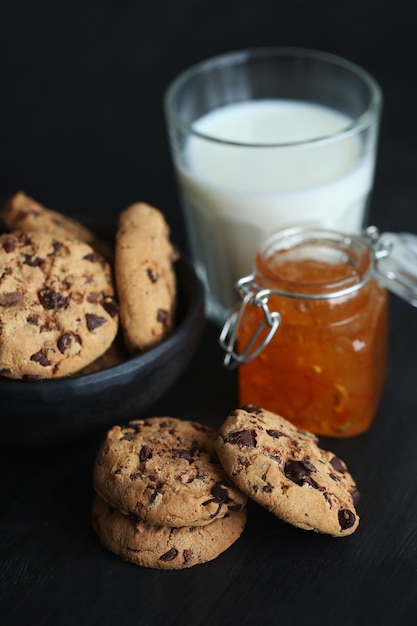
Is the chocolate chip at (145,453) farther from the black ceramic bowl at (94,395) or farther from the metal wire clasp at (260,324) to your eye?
the metal wire clasp at (260,324)

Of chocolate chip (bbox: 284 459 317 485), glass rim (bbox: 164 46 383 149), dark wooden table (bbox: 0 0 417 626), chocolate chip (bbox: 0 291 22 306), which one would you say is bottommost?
dark wooden table (bbox: 0 0 417 626)

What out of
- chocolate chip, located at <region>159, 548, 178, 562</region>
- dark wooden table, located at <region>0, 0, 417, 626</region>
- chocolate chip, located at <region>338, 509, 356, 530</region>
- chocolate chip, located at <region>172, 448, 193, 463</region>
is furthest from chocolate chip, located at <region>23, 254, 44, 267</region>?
chocolate chip, located at <region>338, 509, 356, 530</region>

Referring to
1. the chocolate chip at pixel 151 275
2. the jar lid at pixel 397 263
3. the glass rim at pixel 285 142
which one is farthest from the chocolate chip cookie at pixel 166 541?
the glass rim at pixel 285 142

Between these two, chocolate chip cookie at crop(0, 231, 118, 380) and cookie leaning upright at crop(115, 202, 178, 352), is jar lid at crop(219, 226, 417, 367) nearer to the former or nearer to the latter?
cookie leaning upright at crop(115, 202, 178, 352)

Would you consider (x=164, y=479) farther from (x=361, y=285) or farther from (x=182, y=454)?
(x=361, y=285)

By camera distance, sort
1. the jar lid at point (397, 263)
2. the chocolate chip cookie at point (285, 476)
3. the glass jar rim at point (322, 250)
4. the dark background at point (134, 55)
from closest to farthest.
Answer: the chocolate chip cookie at point (285, 476) → the glass jar rim at point (322, 250) → the jar lid at point (397, 263) → the dark background at point (134, 55)

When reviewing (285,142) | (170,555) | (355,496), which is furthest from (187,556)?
(285,142)

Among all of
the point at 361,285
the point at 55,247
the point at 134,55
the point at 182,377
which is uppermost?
the point at 55,247
